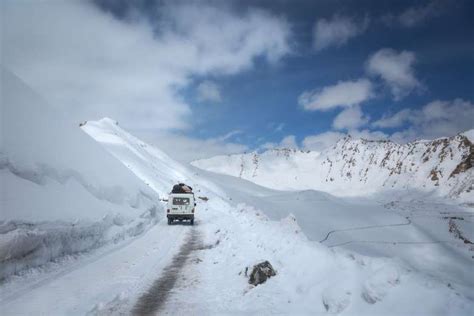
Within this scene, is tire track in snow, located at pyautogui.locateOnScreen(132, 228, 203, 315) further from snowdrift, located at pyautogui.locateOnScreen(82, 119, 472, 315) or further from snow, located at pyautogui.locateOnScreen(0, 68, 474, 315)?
snowdrift, located at pyautogui.locateOnScreen(82, 119, 472, 315)

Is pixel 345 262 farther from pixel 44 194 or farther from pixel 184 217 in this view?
pixel 184 217

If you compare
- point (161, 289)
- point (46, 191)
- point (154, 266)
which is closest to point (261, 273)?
point (161, 289)

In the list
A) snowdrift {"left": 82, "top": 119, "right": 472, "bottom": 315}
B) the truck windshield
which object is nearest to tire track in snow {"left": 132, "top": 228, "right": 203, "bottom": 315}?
snowdrift {"left": 82, "top": 119, "right": 472, "bottom": 315}

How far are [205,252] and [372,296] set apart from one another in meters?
9.92

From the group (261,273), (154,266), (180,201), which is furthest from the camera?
(180,201)

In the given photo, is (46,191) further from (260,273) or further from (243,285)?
(260,273)

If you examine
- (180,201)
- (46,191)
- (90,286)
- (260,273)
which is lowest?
(90,286)

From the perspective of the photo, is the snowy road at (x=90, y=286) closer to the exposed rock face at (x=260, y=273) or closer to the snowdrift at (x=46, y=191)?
the snowdrift at (x=46, y=191)

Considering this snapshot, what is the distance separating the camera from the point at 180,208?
29.2 m

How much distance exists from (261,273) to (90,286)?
14.2ft

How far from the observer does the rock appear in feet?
33.1

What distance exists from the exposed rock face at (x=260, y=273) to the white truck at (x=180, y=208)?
19091 mm

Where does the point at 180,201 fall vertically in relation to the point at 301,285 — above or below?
above

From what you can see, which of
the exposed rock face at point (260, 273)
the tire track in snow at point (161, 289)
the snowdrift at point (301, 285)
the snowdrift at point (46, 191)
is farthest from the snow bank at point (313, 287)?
the snowdrift at point (46, 191)
